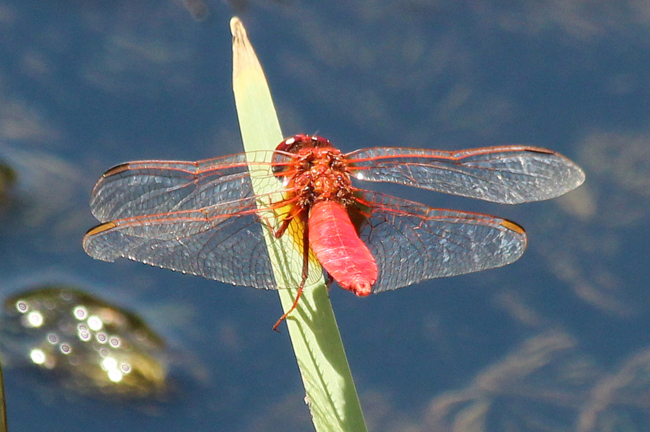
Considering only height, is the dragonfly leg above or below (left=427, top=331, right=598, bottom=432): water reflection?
above

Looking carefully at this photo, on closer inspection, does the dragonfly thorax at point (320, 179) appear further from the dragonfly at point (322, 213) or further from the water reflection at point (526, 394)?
the water reflection at point (526, 394)

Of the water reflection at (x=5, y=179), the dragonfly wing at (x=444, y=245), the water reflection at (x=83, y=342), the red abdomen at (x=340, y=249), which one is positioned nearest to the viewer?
the red abdomen at (x=340, y=249)

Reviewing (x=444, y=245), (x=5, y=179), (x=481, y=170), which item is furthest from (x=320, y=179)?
(x=5, y=179)

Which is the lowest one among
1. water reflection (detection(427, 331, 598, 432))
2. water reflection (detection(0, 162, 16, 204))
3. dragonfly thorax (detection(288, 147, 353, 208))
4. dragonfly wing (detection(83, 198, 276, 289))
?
water reflection (detection(427, 331, 598, 432))

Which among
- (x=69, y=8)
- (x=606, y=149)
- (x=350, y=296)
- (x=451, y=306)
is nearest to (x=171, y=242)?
(x=350, y=296)

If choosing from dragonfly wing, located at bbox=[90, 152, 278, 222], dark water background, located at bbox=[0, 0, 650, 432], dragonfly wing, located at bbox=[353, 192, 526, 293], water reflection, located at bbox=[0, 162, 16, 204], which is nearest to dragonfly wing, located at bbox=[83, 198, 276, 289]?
dragonfly wing, located at bbox=[90, 152, 278, 222]

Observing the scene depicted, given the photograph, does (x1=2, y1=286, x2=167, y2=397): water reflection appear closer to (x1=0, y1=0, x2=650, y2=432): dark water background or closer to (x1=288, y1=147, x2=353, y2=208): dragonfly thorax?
(x1=0, y1=0, x2=650, y2=432): dark water background

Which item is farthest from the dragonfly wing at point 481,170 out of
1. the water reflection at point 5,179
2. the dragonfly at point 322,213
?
the water reflection at point 5,179
